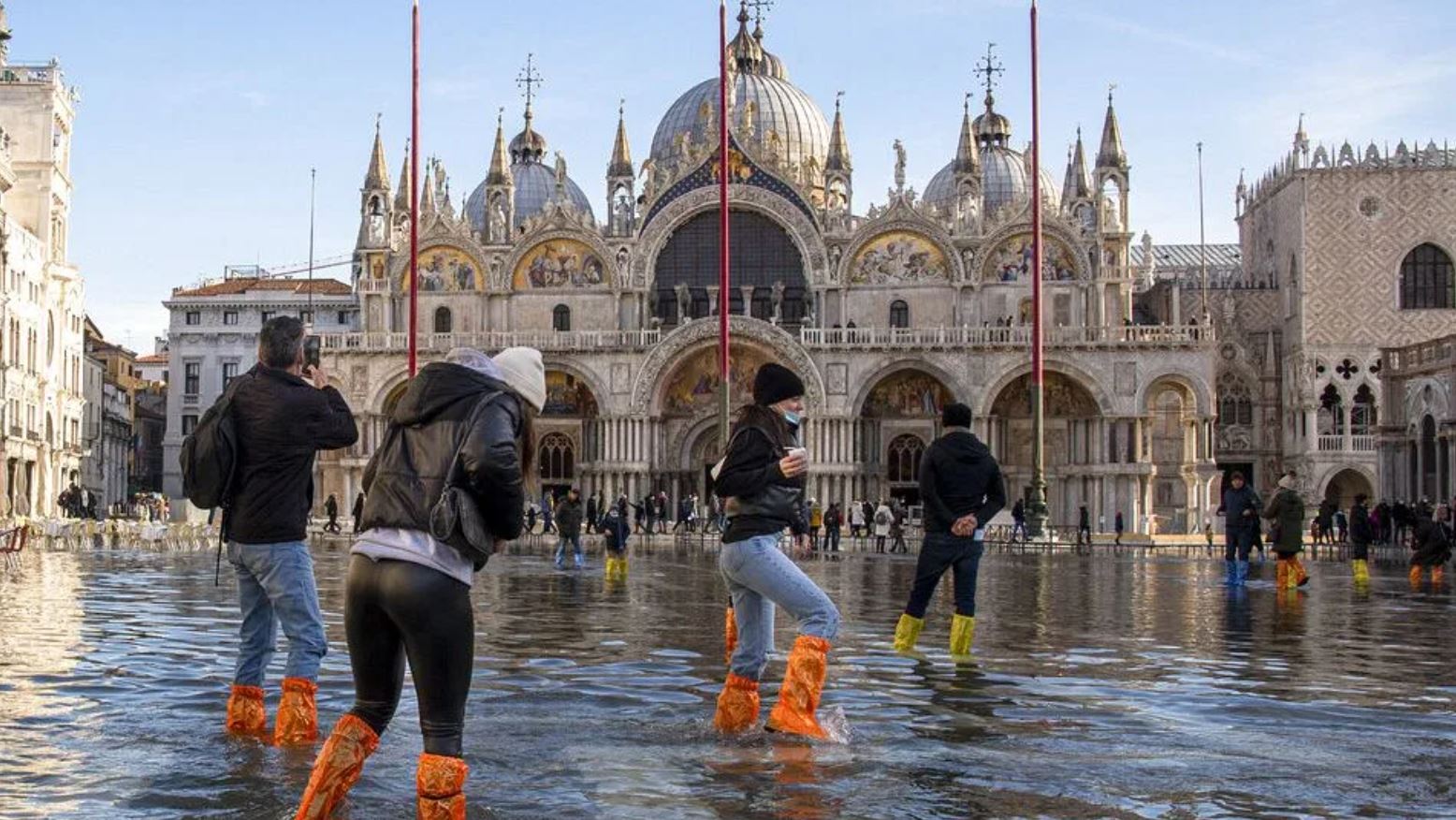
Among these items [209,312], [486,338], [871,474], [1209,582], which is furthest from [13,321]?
[1209,582]

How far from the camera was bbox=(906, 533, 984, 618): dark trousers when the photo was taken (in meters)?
11.3

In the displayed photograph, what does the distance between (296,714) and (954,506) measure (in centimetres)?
511

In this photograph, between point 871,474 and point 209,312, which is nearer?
point 871,474

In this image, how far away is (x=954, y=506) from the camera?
1134 cm

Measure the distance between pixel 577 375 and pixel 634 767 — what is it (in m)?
49.6

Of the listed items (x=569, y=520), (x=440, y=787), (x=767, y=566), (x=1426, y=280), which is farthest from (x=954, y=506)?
(x=1426, y=280)

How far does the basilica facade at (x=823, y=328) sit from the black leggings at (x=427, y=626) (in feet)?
160

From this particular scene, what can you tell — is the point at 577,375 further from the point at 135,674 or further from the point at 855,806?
the point at 855,806

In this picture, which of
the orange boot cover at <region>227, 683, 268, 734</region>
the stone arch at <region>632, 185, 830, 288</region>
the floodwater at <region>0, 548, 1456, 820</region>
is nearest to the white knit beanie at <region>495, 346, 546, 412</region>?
the floodwater at <region>0, 548, 1456, 820</region>

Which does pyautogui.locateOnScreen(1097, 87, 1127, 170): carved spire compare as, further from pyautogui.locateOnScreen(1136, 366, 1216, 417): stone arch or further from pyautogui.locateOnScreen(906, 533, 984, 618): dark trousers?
pyautogui.locateOnScreen(906, 533, 984, 618): dark trousers

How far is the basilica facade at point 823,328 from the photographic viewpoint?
54625mm

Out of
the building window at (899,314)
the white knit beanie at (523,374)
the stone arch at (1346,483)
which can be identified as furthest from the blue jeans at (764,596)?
the stone arch at (1346,483)

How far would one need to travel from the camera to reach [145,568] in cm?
2500

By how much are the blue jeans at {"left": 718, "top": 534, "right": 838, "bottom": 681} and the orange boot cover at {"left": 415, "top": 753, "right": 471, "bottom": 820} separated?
2.88 metres
